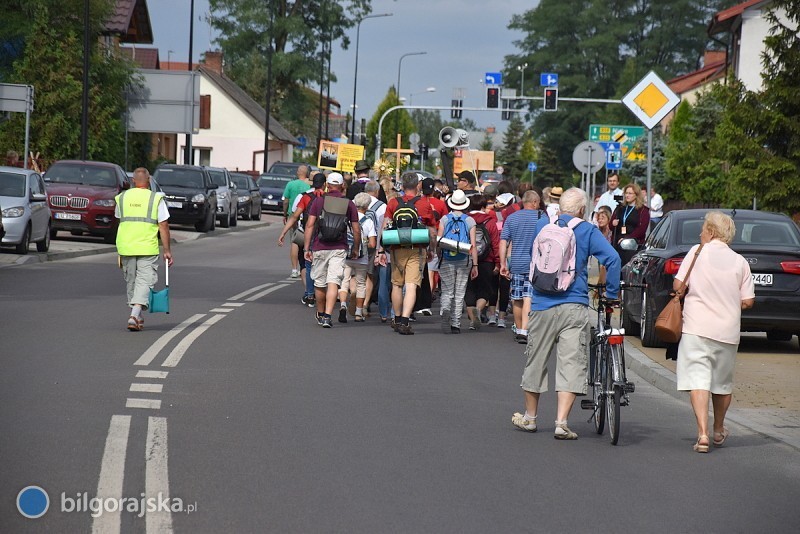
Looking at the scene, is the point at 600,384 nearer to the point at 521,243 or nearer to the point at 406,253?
the point at 521,243

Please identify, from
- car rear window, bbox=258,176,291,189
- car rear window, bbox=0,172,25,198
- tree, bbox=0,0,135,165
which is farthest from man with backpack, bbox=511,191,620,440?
car rear window, bbox=258,176,291,189

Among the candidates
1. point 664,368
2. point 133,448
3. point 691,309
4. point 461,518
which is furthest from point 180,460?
point 664,368

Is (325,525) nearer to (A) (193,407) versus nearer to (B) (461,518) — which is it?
(B) (461,518)

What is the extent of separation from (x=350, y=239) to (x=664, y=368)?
17.2 feet

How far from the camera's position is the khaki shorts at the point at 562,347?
956 centimetres

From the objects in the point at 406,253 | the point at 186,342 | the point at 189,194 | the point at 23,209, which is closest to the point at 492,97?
the point at 189,194

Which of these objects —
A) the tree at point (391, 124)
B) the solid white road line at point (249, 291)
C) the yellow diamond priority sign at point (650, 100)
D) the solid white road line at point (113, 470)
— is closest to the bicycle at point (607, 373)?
the solid white road line at point (113, 470)

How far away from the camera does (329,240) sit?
16.5 metres

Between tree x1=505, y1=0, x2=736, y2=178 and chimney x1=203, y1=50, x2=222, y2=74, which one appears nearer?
chimney x1=203, y1=50, x2=222, y2=74

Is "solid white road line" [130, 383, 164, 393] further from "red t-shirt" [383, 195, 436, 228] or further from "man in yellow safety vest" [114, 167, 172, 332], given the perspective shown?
"red t-shirt" [383, 195, 436, 228]

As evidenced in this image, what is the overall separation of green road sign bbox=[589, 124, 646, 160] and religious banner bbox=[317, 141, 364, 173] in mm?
9887

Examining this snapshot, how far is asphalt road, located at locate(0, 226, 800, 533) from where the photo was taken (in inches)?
269

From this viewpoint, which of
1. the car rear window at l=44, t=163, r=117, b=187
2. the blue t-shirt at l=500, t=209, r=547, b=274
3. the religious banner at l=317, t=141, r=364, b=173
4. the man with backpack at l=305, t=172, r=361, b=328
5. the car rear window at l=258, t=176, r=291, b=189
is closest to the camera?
the blue t-shirt at l=500, t=209, r=547, b=274

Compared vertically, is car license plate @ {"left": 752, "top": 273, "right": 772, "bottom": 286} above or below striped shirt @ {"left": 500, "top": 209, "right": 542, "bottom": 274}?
below
